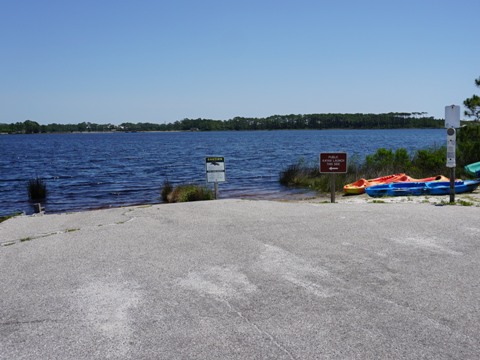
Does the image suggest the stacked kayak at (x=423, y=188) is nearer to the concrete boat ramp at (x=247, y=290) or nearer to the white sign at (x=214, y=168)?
A: the white sign at (x=214, y=168)

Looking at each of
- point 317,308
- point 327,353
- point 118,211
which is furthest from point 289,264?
point 118,211

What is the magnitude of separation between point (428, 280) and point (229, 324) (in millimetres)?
2384

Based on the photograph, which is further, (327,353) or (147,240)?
(147,240)

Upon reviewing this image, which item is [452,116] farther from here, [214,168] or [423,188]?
[214,168]

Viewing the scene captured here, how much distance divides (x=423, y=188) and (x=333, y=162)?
353 cm

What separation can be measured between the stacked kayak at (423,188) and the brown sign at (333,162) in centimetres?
301

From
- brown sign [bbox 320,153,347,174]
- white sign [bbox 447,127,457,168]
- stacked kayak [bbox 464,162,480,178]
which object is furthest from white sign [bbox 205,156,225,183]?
stacked kayak [bbox 464,162,480,178]

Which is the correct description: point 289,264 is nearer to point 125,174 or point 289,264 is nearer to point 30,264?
point 30,264

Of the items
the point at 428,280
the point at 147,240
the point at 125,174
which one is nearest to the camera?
the point at 428,280

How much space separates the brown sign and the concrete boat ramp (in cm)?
374

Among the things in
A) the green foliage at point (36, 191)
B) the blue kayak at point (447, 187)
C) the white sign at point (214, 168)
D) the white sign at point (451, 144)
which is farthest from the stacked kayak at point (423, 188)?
the green foliage at point (36, 191)

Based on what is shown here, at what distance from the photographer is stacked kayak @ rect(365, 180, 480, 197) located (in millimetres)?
14586

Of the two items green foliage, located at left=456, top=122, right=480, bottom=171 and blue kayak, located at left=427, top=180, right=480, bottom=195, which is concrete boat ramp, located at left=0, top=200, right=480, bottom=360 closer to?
blue kayak, located at left=427, top=180, right=480, bottom=195

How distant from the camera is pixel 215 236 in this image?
8086mm
